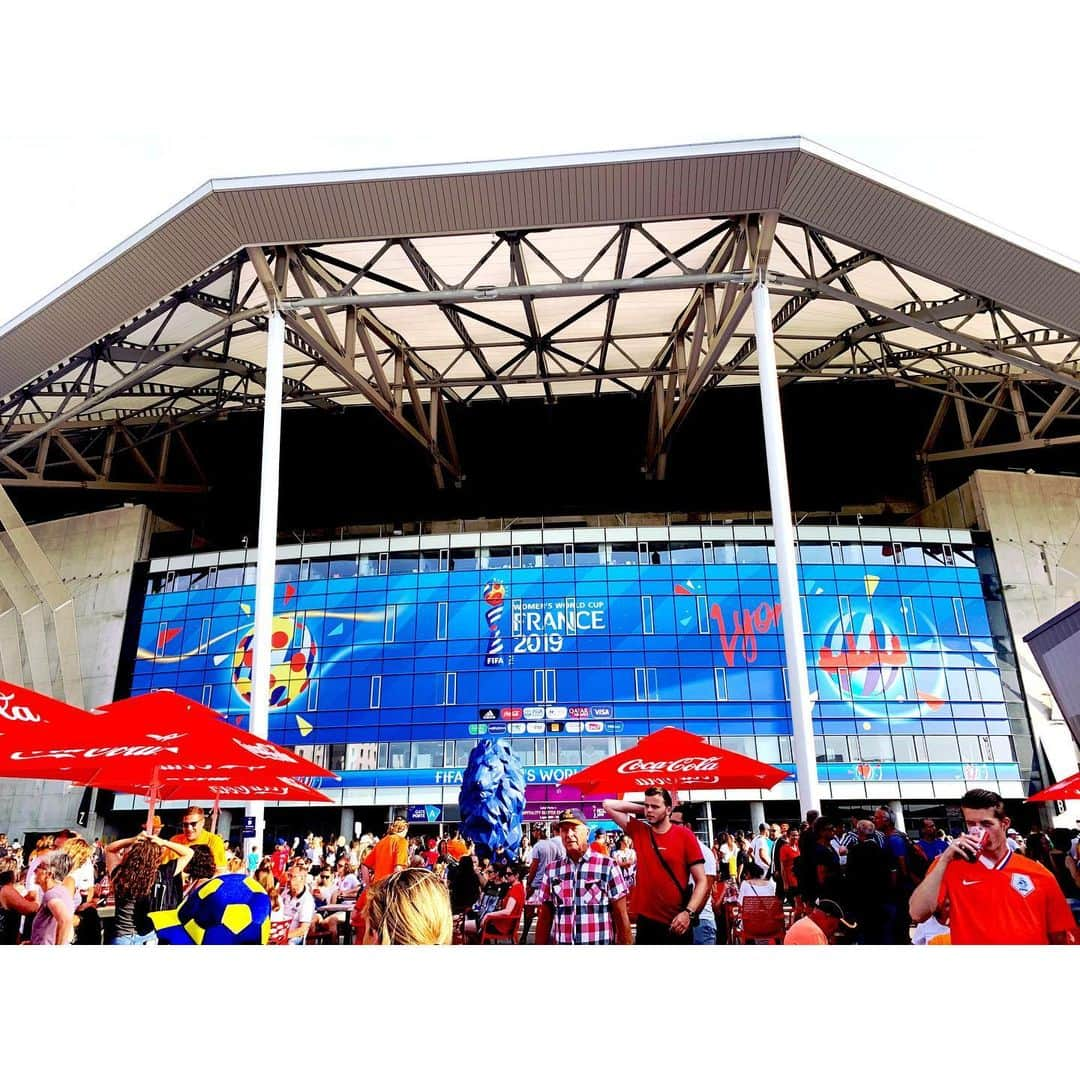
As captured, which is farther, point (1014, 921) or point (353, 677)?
point (353, 677)

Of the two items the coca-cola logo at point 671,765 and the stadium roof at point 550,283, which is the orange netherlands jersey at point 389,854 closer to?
the coca-cola logo at point 671,765

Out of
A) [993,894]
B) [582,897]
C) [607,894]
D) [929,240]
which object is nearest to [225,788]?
[582,897]

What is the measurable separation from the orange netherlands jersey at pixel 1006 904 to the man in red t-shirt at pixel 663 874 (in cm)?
243

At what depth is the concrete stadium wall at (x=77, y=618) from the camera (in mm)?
34469

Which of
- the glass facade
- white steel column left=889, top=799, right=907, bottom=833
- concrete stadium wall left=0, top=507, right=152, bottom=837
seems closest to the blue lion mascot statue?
the glass facade

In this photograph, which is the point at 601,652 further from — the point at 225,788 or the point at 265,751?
the point at 265,751

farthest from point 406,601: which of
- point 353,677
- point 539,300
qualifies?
point 539,300

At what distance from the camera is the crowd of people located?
4.23 m

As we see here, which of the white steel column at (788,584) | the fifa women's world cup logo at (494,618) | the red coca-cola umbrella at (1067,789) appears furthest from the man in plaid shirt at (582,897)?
the fifa women's world cup logo at (494,618)

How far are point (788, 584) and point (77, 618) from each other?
35.3m

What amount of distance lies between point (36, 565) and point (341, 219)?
2470 centimetres

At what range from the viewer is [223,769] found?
29.3ft

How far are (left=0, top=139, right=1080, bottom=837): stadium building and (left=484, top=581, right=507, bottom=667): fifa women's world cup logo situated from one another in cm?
10
